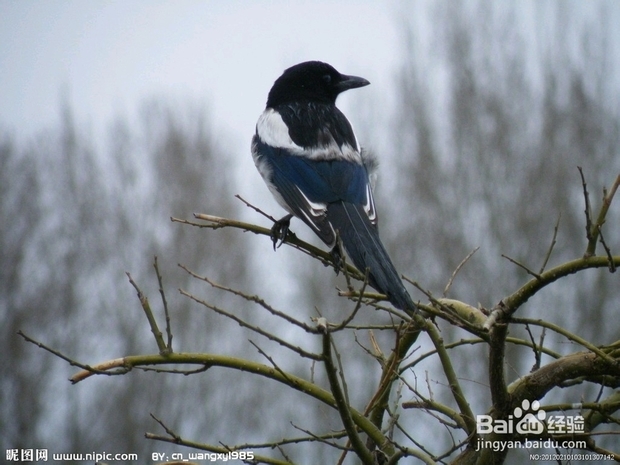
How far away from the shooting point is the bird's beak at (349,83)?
4156mm

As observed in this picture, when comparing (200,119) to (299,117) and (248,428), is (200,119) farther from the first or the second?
(299,117)

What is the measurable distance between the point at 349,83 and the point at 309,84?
0.81 feet

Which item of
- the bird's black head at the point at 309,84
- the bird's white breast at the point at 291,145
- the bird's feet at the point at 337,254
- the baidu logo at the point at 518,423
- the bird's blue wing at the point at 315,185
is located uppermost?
the bird's black head at the point at 309,84

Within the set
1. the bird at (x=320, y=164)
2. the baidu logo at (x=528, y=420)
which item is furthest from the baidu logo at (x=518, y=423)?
the bird at (x=320, y=164)

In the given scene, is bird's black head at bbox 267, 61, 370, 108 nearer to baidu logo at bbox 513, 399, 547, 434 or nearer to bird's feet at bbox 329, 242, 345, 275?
bird's feet at bbox 329, 242, 345, 275

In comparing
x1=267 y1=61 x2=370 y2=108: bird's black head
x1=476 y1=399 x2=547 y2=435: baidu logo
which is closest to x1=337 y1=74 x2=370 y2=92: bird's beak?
x1=267 y1=61 x2=370 y2=108: bird's black head

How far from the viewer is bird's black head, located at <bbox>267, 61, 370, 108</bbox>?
4020mm

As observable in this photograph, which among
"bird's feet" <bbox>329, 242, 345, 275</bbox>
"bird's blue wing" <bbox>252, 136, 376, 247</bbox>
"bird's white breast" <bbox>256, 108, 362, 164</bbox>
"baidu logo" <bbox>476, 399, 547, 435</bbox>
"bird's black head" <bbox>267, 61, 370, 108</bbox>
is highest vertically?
"bird's black head" <bbox>267, 61, 370, 108</bbox>

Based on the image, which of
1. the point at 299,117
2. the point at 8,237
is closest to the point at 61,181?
the point at 8,237

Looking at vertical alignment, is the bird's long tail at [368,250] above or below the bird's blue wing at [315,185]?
below

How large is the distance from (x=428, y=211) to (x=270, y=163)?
9326 mm

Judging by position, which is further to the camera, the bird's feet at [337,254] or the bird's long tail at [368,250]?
the bird's feet at [337,254]

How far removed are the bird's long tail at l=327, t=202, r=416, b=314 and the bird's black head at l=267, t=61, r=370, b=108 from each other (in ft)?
4.23

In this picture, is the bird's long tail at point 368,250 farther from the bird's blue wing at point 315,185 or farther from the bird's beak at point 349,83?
the bird's beak at point 349,83
